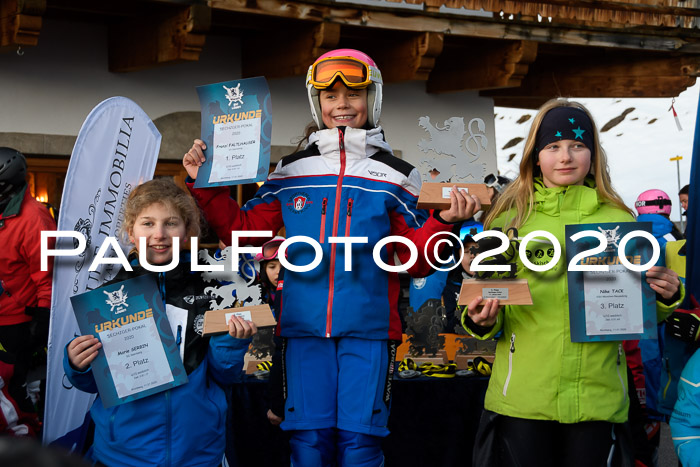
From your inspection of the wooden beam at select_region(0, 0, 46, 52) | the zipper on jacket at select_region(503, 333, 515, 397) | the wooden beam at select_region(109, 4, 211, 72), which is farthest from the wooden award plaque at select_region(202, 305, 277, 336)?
the wooden beam at select_region(109, 4, 211, 72)

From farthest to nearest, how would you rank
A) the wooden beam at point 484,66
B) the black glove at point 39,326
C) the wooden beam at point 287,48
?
the wooden beam at point 484,66 < the wooden beam at point 287,48 < the black glove at point 39,326

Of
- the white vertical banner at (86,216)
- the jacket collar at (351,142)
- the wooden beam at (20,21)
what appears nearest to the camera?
the jacket collar at (351,142)

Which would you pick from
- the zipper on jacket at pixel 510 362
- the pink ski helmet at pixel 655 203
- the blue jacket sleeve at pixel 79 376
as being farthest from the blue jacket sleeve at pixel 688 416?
the pink ski helmet at pixel 655 203

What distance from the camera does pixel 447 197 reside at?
258cm

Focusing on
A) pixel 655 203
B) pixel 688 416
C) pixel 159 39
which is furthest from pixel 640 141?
pixel 688 416

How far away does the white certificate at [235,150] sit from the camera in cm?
282

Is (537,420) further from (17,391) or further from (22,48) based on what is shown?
(22,48)

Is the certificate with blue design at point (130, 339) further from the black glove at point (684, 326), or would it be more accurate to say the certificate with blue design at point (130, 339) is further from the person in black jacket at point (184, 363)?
the black glove at point (684, 326)

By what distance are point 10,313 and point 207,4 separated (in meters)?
2.76

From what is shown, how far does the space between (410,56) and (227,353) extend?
4918 millimetres

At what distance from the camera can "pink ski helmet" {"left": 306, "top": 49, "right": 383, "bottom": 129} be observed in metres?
2.91

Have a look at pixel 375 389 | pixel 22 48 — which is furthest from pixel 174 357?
pixel 22 48

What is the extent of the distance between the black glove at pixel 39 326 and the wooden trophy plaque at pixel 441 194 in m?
2.27

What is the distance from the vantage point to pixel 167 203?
277 cm
